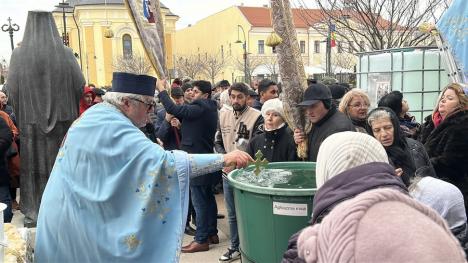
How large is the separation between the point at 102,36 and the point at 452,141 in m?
49.0

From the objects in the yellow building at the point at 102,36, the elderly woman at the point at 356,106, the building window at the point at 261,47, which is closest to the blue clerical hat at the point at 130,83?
the elderly woman at the point at 356,106

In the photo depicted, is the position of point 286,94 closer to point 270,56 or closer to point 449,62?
point 449,62

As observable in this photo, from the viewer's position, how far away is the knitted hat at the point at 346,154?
161 cm

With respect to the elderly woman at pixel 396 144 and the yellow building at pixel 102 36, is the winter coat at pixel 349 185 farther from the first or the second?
the yellow building at pixel 102 36

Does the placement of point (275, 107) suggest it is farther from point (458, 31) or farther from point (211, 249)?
point (458, 31)

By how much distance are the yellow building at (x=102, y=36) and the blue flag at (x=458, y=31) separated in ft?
144

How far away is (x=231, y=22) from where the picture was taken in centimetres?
5659

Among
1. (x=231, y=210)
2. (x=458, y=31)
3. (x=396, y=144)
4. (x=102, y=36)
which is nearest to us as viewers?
(x=396, y=144)

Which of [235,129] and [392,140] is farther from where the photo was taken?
[235,129]

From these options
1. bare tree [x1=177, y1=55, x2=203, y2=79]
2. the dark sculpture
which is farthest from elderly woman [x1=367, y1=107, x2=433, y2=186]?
bare tree [x1=177, y1=55, x2=203, y2=79]

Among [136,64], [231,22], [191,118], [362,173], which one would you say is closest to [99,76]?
[136,64]

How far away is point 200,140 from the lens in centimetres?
496

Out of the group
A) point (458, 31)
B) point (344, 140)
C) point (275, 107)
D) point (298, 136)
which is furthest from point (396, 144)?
point (458, 31)

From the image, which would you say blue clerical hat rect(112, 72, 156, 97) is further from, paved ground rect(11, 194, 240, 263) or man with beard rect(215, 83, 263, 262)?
paved ground rect(11, 194, 240, 263)
